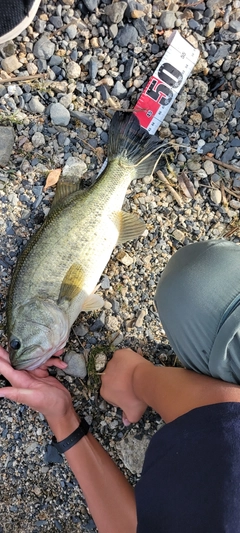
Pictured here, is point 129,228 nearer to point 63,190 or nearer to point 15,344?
point 63,190

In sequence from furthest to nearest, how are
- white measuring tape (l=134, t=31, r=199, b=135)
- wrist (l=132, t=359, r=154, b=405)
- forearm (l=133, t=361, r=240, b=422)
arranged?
1. white measuring tape (l=134, t=31, r=199, b=135)
2. wrist (l=132, t=359, r=154, b=405)
3. forearm (l=133, t=361, r=240, b=422)

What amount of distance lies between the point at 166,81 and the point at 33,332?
1879 millimetres

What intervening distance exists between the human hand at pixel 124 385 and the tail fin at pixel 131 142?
121cm

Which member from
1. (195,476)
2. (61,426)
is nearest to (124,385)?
(61,426)

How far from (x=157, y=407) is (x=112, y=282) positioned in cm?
94

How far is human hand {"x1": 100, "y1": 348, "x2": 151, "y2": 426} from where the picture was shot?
256cm

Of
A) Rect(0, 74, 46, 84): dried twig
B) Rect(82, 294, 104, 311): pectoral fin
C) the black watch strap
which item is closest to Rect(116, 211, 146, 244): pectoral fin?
Rect(82, 294, 104, 311): pectoral fin

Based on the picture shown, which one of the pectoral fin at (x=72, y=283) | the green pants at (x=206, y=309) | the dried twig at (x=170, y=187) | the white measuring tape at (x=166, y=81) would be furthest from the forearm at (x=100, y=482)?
the white measuring tape at (x=166, y=81)

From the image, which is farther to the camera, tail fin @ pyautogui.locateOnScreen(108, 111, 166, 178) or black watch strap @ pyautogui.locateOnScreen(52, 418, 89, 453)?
tail fin @ pyautogui.locateOnScreen(108, 111, 166, 178)

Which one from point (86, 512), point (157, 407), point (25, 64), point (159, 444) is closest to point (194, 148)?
point (25, 64)

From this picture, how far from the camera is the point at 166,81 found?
9.19 ft

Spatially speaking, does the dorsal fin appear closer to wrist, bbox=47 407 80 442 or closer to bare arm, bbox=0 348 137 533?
bare arm, bbox=0 348 137 533

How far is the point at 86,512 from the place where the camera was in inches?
107

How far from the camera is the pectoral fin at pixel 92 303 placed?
2578mm
